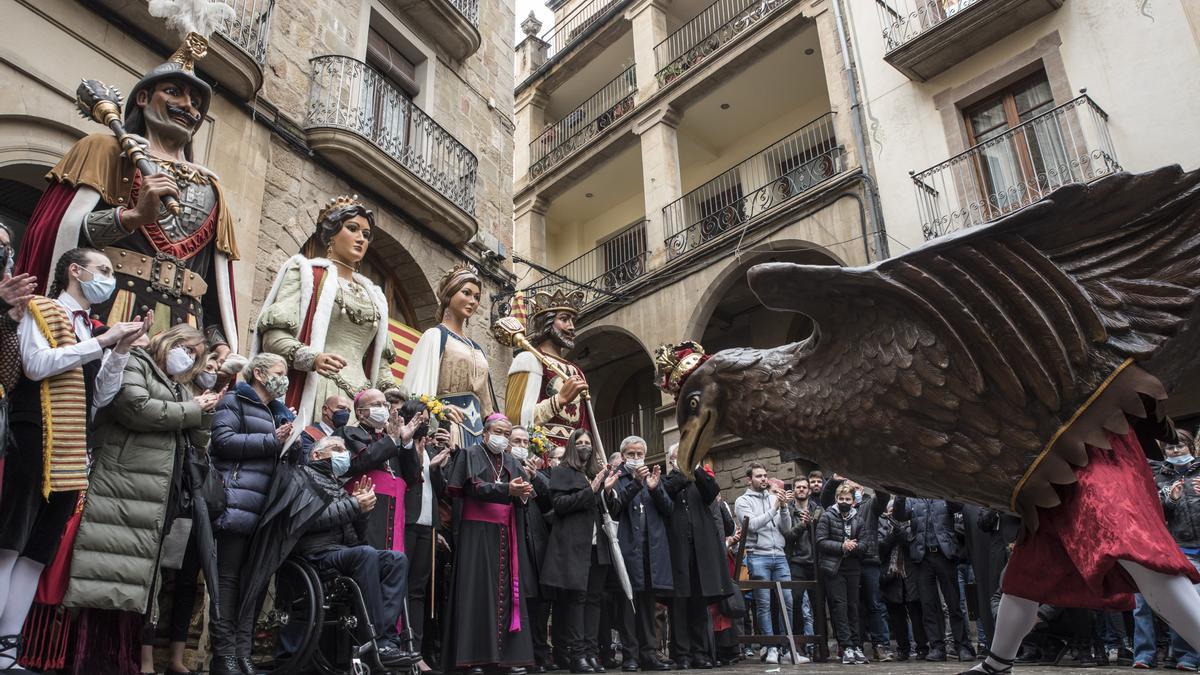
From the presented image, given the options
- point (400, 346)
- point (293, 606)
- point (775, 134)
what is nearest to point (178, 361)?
point (293, 606)

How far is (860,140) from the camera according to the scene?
13.7 metres

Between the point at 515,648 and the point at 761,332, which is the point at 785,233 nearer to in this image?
the point at 761,332

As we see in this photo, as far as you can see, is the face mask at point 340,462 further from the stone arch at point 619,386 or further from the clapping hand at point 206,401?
the stone arch at point 619,386

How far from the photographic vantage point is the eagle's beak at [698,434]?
2984 mm

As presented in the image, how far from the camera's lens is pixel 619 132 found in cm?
1834

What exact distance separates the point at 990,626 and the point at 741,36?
1258 cm

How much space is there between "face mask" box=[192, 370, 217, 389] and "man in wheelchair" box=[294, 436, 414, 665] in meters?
0.65

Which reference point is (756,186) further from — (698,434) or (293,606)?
(698,434)

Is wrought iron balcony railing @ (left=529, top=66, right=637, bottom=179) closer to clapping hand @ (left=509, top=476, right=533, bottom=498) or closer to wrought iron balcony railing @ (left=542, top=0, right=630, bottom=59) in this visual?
wrought iron balcony railing @ (left=542, top=0, right=630, bottom=59)

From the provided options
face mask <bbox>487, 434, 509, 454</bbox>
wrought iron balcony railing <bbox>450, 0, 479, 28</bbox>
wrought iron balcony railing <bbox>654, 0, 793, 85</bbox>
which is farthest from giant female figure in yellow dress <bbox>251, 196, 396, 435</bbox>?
wrought iron balcony railing <bbox>654, 0, 793, 85</bbox>

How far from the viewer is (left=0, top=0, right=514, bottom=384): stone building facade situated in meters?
6.92

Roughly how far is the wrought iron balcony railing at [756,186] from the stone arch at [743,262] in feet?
2.24

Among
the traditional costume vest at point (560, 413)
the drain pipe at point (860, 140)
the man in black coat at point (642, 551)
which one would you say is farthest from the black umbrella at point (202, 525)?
the drain pipe at point (860, 140)

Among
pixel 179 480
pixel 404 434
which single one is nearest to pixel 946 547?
pixel 404 434
